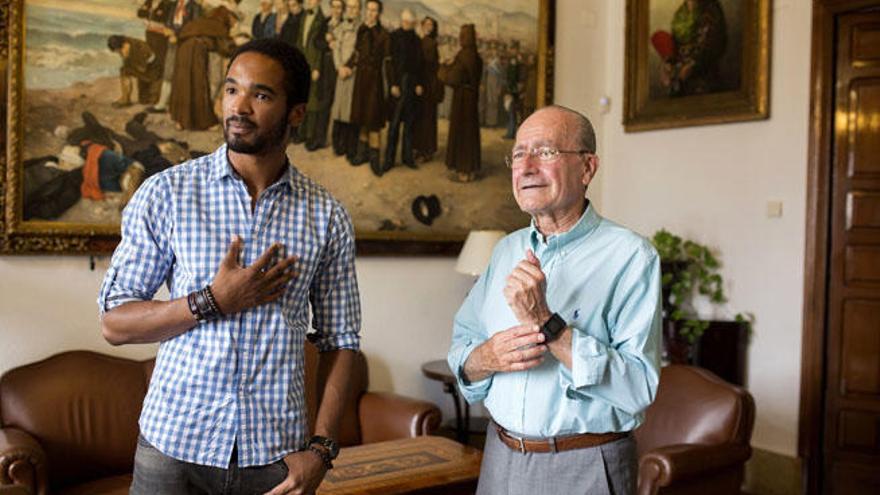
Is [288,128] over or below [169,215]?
over

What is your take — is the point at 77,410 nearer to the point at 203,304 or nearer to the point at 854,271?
the point at 203,304

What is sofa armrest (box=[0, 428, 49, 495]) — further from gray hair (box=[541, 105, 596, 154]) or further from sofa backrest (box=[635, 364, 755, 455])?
sofa backrest (box=[635, 364, 755, 455])

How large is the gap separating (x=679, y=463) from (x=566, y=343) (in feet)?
6.28

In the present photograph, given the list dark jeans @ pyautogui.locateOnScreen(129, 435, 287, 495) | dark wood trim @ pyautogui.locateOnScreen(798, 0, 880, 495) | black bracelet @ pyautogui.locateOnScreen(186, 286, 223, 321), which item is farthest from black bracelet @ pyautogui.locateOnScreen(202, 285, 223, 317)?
dark wood trim @ pyautogui.locateOnScreen(798, 0, 880, 495)

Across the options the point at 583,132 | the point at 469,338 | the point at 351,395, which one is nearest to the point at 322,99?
the point at 351,395

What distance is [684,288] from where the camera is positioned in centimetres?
510

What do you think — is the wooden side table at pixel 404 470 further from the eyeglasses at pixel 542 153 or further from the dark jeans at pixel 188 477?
the eyeglasses at pixel 542 153

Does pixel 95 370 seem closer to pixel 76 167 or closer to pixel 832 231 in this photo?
pixel 76 167

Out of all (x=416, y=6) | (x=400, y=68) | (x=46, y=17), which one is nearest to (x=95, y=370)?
(x=46, y=17)

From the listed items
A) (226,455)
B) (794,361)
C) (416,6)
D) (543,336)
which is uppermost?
(416,6)

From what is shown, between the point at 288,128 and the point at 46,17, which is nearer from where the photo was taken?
the point at 288,128

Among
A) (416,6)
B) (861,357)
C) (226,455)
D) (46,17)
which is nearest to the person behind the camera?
(226,455)

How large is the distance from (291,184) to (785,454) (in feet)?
13.3

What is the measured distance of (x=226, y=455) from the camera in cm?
159
